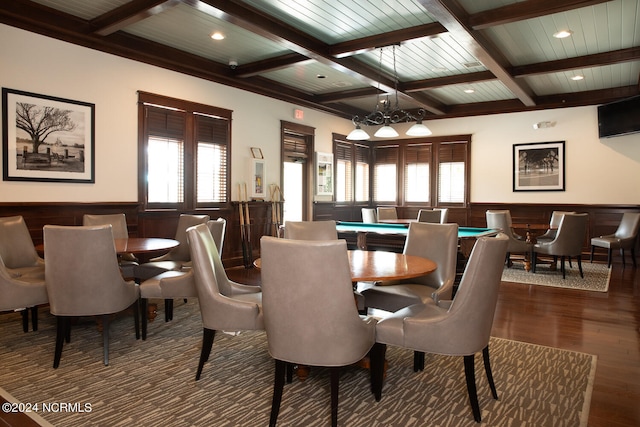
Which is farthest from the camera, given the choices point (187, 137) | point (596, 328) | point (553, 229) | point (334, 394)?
point (553, 229)

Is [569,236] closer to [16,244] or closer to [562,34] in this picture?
[562,34]

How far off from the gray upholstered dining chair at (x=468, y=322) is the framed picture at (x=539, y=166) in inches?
276

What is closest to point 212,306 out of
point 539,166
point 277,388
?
point 277,388

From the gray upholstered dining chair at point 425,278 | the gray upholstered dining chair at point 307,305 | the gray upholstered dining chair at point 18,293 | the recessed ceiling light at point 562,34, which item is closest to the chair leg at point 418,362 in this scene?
the gray upholstered dining chair at point 425,278

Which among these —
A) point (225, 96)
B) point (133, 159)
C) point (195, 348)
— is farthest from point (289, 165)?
point (195, 348)

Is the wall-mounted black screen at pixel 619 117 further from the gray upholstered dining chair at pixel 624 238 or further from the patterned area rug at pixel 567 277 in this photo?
the patterned area rug at pixel 567 277

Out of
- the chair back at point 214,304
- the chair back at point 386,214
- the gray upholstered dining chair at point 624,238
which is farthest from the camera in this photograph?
the chair back at point 386,214

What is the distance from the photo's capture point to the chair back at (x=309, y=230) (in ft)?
12.6

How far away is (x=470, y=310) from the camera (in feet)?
7.23

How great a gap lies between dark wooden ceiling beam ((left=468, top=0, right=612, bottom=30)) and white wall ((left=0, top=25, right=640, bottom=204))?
12.2ft

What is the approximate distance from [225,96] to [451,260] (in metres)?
4.56

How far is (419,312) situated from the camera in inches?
98.7

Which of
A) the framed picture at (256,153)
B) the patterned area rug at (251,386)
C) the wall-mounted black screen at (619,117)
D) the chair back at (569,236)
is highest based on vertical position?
the wall-mounted black screen at (619,117)

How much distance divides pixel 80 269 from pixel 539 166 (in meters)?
8.20
